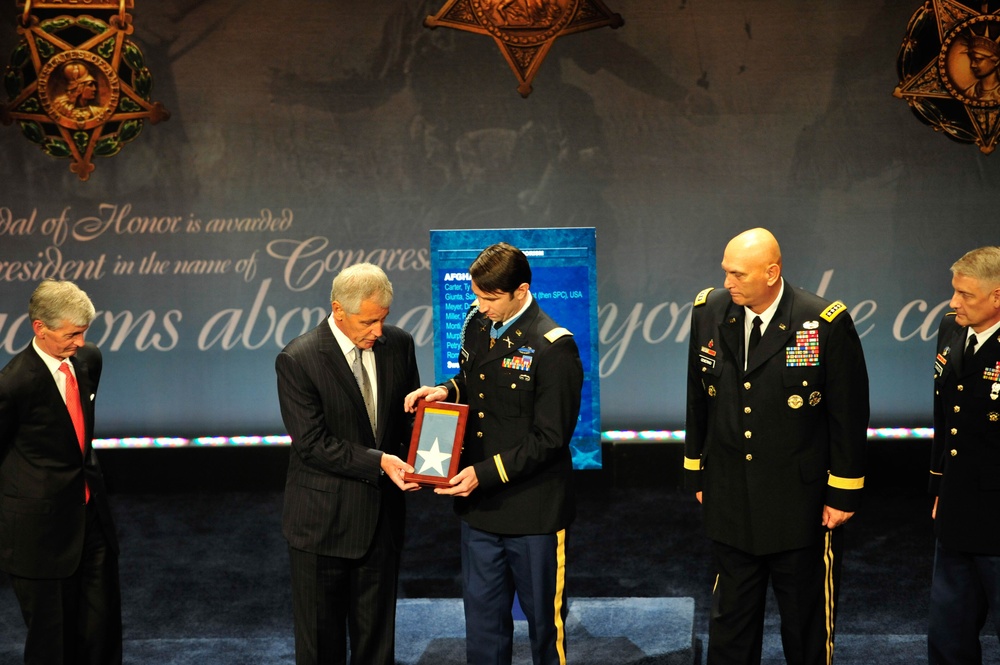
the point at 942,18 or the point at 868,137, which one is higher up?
the point at 942,18

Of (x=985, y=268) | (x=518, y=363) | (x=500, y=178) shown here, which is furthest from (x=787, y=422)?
(x=500, y=178)

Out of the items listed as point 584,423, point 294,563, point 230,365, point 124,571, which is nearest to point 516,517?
point 294,563

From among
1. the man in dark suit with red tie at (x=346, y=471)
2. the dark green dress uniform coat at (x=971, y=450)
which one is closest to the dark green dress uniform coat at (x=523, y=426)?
the man in dark suit with red tie at (x=346, y=471)

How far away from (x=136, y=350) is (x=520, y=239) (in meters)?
3.38

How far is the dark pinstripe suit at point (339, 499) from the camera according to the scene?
131 inches

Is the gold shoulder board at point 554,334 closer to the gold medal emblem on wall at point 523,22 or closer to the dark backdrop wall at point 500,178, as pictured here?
the dark backdrop wall at point 500,178

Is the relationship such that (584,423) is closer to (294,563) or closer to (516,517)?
(516,517)

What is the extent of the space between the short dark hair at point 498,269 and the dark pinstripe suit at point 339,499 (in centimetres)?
40

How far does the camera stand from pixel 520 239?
4555mm

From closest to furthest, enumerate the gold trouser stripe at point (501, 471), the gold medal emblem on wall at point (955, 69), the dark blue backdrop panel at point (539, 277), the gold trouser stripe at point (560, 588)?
the gold trouser stripe at point (501, 471), the gold trouser stripe at point (560, 588), the dark blue backdrop panel at point (539, 277), the gold medal emblem on wall at point (955, 69)

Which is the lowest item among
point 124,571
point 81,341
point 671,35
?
point 124,571

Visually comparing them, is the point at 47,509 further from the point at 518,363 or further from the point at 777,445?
the point at 777,445

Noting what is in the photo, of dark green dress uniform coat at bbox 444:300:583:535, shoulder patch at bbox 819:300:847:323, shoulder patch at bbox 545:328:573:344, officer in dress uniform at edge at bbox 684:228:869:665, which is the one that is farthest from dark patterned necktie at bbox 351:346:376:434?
shoulder patch at bbox 819:300:847:323

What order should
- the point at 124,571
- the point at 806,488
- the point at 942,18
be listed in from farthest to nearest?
the point at 942,18, the point at 124,571, the point at 806,488
